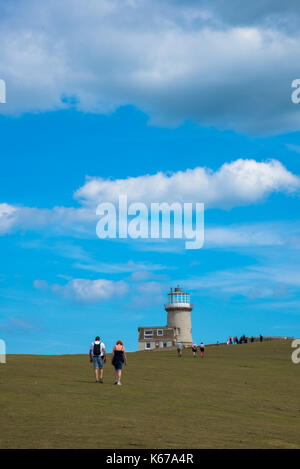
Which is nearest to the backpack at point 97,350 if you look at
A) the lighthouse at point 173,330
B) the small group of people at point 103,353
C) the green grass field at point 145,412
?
the small group of people at point 103,353

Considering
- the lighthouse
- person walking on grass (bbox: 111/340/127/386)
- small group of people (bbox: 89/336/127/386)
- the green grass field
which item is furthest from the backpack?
the lighthouse

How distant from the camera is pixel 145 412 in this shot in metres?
18.6

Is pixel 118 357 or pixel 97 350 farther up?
pixel 97 350

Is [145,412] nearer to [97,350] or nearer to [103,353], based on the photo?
[97,350]

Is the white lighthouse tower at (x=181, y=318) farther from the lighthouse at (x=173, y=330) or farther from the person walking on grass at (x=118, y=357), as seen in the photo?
the person walking on grass at (x=118, y=357)

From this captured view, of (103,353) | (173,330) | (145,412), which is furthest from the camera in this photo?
(173,330)

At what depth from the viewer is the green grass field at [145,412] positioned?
533 inches

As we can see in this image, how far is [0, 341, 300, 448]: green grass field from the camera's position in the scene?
13531 millimetres

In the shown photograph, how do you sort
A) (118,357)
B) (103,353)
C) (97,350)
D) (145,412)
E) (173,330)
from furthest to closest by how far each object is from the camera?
1. (173,330)
2. (103,353)
3. (97,350)
4. (118,357)
5. (145,412)

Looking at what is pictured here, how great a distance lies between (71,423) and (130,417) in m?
2.22

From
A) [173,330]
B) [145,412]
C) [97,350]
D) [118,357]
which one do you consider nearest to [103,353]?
[97,350]

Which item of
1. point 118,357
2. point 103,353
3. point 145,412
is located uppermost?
point 103,353

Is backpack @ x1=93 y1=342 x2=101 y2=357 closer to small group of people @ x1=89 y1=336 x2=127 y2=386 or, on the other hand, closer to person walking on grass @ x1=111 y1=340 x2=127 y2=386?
small group of people @ x1=89 y1=336 x2=127 y2=386
